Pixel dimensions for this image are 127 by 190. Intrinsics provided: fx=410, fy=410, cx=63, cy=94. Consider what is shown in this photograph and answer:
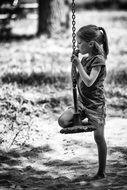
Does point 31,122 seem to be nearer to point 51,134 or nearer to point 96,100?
point 51,134

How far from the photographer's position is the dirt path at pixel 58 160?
3.95 metres

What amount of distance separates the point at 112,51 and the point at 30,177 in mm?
6817

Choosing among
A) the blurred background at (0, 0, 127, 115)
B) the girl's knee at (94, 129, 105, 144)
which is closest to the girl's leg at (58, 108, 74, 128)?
the girl's knee at (94, 129, 105, 144)

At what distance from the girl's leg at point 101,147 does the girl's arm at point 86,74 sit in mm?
473

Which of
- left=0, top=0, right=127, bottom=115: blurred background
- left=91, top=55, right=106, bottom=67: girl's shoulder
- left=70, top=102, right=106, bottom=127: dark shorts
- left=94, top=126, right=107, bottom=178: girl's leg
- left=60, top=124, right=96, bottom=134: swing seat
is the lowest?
left=0, top=0, right=127, bottom=115: blurred background

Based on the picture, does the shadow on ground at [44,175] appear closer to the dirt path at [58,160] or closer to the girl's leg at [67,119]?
the dirt path at [58,160]

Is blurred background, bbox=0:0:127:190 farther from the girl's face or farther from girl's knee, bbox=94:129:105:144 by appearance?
the girl's face

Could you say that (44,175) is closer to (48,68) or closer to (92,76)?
(92,76)

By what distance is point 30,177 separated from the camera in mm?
4184

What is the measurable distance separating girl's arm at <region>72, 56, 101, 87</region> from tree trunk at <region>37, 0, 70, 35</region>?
28.1 feet

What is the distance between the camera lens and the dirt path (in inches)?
155

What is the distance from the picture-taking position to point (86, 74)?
376 cm

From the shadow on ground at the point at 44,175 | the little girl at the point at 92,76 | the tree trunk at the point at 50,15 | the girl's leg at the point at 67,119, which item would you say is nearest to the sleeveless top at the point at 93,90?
the little girl at the point at 92,76

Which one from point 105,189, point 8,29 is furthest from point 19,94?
point 8,29
